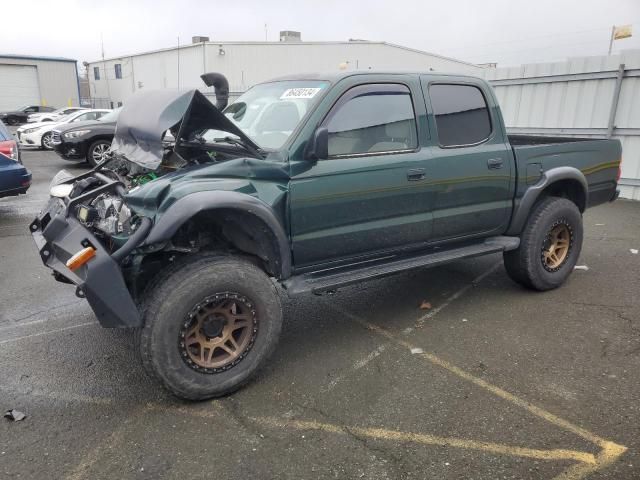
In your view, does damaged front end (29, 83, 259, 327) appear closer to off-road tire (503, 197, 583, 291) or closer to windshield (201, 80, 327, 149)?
windshield (201, 80, 327, 149)

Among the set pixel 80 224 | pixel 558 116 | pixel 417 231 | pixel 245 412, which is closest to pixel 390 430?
pixel 245 412

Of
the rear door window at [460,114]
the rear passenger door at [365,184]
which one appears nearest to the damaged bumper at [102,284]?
the rear passenger door at [365,184]

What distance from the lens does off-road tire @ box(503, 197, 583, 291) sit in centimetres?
460

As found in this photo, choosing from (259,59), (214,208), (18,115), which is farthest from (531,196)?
(18,115)

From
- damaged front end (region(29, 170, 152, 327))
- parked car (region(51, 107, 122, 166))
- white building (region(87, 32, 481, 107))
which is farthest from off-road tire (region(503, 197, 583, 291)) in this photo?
white building (region(87, 32, 481, 107))

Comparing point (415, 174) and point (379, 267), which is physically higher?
point (415, 174)

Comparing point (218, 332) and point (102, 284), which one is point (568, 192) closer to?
point (218, 332)

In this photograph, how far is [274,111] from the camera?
3779 mm

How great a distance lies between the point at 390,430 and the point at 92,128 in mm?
11646

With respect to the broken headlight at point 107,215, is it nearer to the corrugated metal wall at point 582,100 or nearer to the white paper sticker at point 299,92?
the white paper sticker at point 299,92

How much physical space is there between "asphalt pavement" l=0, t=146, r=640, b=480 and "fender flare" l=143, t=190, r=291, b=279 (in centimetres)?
97

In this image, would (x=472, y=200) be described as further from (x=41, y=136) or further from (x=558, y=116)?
(x=41, y=136)

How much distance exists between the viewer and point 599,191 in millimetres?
5145

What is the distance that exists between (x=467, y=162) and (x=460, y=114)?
0.43 metres
